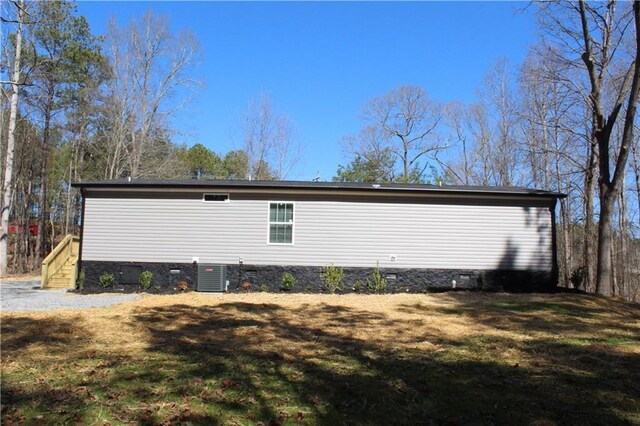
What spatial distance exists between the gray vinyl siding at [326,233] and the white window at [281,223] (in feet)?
0.55

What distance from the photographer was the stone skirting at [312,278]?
12.1 meters

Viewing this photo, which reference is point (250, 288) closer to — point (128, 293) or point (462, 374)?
point (128, 293)

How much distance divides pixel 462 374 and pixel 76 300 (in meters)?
9.06

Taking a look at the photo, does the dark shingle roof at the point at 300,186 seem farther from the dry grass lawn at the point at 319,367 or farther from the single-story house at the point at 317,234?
the dry grass lawn at the point at 319,367

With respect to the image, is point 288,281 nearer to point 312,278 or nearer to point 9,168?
point 312,278

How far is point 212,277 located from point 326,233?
11.1 feet

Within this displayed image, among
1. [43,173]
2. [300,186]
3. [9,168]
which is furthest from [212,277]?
[43,173]

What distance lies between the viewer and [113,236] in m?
12.3

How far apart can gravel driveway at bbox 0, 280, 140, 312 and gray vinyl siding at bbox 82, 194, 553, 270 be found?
1471 millimetres

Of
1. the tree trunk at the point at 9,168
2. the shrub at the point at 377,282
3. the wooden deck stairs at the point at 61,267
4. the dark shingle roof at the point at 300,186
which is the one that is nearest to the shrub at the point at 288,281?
the shrub at the point at 377,282

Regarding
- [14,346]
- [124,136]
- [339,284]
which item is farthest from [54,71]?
[14,346]

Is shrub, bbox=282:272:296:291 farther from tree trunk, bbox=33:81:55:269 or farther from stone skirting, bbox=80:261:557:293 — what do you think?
tree trunk, bbox=33:81:55:269

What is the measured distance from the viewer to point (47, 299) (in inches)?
399

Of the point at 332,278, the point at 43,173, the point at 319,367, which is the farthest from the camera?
the point at 43,173
